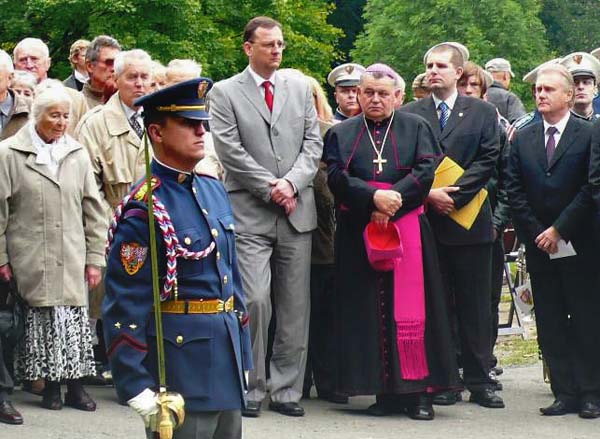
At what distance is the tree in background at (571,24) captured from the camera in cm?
5250

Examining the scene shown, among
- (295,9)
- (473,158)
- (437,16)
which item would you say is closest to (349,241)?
(473,158)

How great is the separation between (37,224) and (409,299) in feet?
8.09

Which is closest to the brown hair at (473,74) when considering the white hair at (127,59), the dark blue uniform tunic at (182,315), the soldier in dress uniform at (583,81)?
the soldier in dress uniform at (583,81)

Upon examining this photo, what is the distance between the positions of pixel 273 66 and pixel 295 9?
33.6m

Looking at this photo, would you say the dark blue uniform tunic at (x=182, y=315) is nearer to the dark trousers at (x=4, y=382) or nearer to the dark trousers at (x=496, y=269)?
the dark trousers at (x=4, y=382)

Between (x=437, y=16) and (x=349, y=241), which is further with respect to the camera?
(x=437, y=16)

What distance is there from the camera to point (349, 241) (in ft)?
32.9

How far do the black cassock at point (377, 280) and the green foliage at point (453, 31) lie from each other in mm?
33404

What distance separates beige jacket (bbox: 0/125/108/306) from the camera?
9.50 m

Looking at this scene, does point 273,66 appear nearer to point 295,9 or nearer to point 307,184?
point 307,184

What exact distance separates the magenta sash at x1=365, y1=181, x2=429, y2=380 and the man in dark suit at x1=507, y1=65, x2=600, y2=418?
0.84m

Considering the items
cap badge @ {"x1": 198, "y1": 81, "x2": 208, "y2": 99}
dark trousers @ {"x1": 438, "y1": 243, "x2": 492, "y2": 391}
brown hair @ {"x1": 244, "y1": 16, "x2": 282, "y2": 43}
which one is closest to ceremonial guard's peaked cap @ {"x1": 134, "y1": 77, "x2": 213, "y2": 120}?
cap badge @ {"x1": 198, "y1": 81, "x2": 208, "y2": 99}

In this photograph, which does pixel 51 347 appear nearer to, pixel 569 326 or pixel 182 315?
pixel 569 326

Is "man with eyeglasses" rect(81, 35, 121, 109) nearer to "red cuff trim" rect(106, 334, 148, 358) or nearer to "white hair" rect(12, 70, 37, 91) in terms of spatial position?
"white hair" rect(12, 70, 37, 91)
